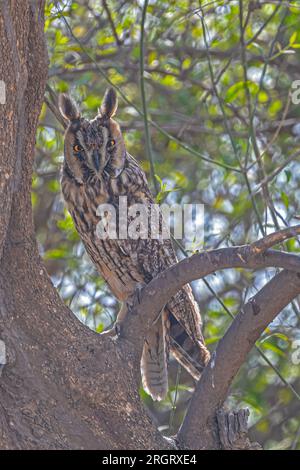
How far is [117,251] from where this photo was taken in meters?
3.28

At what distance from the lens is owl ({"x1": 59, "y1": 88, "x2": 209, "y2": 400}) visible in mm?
3199

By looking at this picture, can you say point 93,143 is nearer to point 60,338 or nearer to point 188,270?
point 188,270

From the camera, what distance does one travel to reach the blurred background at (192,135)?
4.17 m

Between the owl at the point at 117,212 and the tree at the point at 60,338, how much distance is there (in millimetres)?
673

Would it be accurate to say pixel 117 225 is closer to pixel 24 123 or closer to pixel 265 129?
pixel 24 123

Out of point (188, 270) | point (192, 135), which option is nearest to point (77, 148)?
point (188, 270)

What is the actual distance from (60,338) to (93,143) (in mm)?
1040

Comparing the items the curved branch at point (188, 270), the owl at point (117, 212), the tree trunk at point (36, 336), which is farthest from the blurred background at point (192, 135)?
the tree trunk at point (36, 336)

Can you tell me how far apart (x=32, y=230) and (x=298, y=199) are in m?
2.41

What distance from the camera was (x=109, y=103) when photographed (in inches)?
130

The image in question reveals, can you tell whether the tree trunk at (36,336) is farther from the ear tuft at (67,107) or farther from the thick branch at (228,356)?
the ear tuft at (67,107)

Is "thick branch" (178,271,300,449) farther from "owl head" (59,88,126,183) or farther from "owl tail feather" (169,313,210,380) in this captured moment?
"owl head" (59,88,126,183)

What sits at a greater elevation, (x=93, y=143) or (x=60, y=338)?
(x=93, y=143)
